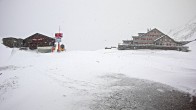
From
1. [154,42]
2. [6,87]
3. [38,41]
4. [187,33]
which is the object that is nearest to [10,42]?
[38,41]

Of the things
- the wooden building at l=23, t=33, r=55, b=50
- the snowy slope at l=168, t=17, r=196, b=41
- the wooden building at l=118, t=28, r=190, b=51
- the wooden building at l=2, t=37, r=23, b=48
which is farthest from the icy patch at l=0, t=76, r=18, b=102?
the snowy slope at l=168, t=17, r=196, b=41

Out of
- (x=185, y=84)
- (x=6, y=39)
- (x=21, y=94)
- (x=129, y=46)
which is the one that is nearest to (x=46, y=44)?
(x=6, y=39)

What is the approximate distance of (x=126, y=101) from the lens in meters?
9.38

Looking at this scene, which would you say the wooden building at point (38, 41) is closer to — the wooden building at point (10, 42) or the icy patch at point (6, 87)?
the wooden building at point (10, 42)

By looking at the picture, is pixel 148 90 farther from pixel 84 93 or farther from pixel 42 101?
pixel 42 101

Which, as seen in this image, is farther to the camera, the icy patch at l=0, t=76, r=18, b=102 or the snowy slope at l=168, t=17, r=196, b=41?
the snowy slope at l=168, t=17, r=196, b=41

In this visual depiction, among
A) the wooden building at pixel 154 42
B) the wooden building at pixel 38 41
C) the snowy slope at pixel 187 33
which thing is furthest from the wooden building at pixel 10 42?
the snowy slope at pixel 187 33

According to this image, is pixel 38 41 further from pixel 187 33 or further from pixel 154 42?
pixel 187 33

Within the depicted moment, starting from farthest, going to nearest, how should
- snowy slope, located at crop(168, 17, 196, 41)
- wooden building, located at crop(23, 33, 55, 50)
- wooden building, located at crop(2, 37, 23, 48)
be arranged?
snowy slope, located at crop(168, 17, 196, 41) → wooden building, located at crop(2, 37, 23, 48) → wooden building, located at crop(23, 33, 55, 50)

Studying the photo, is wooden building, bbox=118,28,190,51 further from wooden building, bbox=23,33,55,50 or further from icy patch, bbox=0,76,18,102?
icy patch, bbox=0,76,18,102

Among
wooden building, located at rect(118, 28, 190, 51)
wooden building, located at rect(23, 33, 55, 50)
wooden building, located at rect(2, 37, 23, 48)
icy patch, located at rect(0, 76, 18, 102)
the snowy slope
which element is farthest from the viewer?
the snowy slope

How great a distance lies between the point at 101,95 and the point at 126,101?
1835mm

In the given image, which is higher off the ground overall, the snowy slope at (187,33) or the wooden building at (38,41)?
the snowy slope at (187,33)

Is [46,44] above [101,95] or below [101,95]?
above
